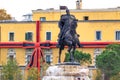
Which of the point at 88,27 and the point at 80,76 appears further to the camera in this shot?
the point at 88,27

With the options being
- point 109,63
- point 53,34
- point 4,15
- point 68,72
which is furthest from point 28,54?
point 68,72

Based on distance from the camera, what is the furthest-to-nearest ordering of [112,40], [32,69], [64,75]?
[112,40] < [32,69] < [64,75]

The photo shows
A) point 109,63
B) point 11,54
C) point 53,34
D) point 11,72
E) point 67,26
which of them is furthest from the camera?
point 11,54

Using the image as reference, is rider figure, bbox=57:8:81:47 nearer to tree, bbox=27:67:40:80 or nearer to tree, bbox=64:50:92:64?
tree, bbox=27:67:40:80

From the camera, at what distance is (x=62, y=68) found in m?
53.6

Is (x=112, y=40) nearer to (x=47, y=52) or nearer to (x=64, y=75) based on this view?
(x=47, y=52)

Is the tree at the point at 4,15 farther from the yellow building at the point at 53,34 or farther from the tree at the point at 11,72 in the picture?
the tree at the point at 11,72

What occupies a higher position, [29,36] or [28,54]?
[29,36]

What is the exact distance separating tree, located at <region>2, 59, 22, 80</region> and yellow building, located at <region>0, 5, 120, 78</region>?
33.6ft

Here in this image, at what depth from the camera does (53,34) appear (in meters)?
114

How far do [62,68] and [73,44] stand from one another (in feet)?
7.38

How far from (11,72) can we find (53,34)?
13.8 metres

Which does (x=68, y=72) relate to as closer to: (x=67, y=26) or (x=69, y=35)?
(x=69, y=35)

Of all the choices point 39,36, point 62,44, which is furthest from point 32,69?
point 62,44
